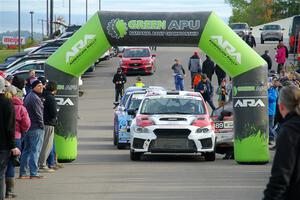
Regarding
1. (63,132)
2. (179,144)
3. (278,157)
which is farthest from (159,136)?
(278,157)

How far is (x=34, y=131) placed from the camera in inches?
611

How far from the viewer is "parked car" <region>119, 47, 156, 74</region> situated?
48.6 m

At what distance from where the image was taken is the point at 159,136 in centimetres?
1844

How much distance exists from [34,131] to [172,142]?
376cm

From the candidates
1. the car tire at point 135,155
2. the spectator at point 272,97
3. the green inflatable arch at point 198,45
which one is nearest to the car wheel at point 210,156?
the green inflatable arch at point 198,45

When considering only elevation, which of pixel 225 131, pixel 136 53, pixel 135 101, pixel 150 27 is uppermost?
pixel 150 27

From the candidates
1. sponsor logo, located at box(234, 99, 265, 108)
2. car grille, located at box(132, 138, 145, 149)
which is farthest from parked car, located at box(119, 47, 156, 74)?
sponsor logo, located at box(234, 99, 265, 108)

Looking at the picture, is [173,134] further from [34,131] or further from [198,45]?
[34,131]

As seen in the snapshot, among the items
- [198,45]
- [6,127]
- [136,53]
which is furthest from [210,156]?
[136,53]

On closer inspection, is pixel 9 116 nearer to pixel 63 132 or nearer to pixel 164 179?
pixel 164 179

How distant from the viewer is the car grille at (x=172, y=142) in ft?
60.4

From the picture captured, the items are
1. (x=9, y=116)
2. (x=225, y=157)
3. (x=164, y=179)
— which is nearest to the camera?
(x=9, y=116)

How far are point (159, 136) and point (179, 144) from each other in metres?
0.43

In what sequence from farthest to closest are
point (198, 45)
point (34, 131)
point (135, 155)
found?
point (135, 155)
point (198, 45)
point (34, 131)
